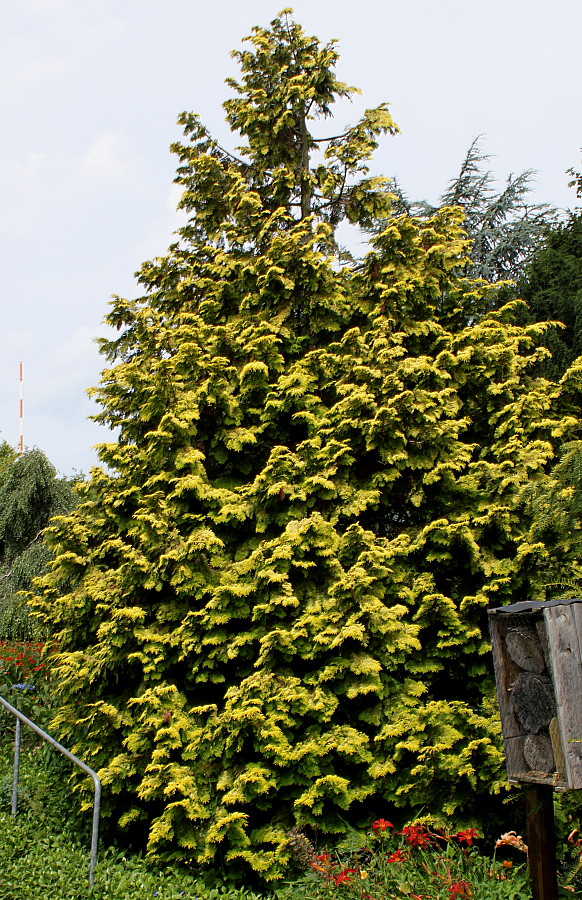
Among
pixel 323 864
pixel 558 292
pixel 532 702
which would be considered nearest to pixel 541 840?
pixel 532 702

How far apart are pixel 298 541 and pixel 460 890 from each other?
264 cm

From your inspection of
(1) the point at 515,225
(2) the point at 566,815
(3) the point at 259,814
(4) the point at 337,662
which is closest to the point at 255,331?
(4) the point at 337,662

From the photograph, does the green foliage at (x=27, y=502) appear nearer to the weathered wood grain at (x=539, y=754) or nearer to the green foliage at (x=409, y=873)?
the green foliage at (x=409, y=873)

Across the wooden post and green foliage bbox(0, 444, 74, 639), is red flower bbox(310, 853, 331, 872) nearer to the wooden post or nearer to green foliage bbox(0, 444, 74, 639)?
the wooden post

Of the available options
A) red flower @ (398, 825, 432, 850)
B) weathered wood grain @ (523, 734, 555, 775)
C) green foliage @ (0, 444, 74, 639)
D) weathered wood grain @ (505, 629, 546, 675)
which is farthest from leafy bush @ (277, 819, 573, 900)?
green foliage @ (0, 444, 74, 639)

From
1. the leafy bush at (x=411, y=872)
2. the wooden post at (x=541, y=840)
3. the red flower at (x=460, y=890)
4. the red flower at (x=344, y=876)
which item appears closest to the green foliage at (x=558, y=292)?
the leafy bush at (x=411, y=872)

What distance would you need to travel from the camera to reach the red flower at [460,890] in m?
3.88

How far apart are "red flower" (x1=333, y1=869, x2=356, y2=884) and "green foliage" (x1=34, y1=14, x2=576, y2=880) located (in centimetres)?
82

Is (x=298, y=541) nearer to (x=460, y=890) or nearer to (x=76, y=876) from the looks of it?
(x=460, y=890)

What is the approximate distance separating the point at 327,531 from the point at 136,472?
2143 mm

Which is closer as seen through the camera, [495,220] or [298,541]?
[298,541]

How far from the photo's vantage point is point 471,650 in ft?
18.1

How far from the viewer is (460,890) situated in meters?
3.92

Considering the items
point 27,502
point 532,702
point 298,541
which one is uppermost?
point 27,502
